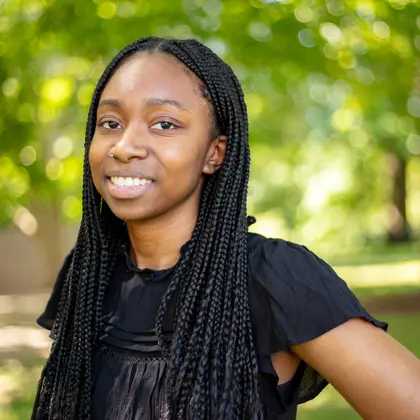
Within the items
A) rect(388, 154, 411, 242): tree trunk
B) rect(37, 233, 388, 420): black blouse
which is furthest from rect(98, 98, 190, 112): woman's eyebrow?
rect(388, 154, 411, 242): tree trunk

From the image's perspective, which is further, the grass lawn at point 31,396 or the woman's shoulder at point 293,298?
the grass lawn at point 31,396

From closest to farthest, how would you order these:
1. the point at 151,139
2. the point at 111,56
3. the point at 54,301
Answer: the point at 151,139, the point at 54,301, the point at 111,56

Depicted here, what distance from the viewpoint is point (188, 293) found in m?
2.03

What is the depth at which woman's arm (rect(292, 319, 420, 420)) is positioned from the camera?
178cm

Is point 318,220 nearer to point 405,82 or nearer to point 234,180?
point 405,82

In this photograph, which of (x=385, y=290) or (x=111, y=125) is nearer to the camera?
(x=111, y=125)

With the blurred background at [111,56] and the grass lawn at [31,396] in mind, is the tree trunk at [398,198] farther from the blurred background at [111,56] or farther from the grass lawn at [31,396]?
the grass lawn at [31,396]

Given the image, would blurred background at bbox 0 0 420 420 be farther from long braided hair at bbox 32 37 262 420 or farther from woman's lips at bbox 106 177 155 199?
woman's lips at bbox 106 177 155 199

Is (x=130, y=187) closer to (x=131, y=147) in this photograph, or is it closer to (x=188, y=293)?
(x=131, y=147)

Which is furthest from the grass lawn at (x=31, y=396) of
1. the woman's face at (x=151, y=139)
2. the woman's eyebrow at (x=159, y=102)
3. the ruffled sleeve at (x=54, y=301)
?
the woman's eyebrow at (x=159, y=102)

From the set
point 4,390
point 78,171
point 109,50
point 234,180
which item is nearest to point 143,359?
point 234,180

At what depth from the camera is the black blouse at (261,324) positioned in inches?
73.8

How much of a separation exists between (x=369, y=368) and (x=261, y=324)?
11.7 inches

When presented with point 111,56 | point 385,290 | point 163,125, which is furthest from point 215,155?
point 385,290
